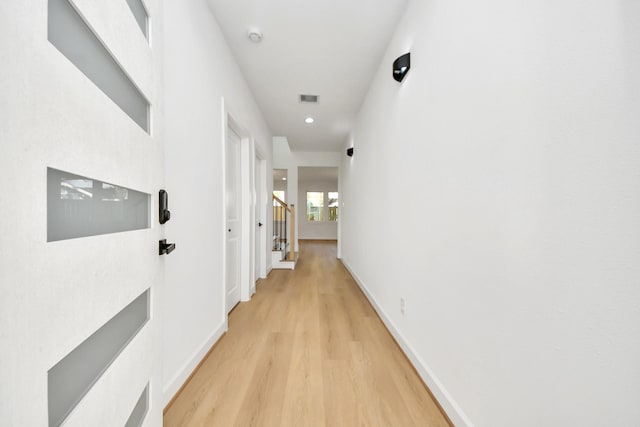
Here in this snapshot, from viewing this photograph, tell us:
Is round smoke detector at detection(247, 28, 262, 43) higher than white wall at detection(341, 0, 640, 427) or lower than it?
higher

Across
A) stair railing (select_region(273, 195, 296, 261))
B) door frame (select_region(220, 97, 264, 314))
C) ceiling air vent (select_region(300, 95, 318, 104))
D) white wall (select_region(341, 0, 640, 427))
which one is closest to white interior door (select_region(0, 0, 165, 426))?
white wall (select_region(341, 0, 640, 427))

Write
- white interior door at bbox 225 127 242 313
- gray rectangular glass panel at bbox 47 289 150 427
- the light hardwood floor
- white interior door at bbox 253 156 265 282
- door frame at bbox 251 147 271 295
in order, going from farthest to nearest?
door frame at bbox 251 147 271 295, white interior door at bbox 253 156 265 282, white interior door at bbox 225 127 242 313, the light hardwood floor, gray rectangular glass panel at bbox 47 289 150 427

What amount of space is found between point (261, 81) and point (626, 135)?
10.5 feet

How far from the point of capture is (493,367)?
1.00m

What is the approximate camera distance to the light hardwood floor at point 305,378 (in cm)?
134

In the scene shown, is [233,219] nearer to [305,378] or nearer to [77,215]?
[305,378]

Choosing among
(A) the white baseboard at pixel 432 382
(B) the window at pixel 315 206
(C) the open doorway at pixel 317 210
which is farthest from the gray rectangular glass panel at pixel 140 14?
(B) the window at pixel 315 206

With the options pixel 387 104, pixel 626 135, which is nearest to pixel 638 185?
pixel 626 135

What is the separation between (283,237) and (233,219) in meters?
3.31

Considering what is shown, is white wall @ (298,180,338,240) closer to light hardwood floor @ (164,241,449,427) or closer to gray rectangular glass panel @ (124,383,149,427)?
light hardwood floor @ (164,241,449,427)

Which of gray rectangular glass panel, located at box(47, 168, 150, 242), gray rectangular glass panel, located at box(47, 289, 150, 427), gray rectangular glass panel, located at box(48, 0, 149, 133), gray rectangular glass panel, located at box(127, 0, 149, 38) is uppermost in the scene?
gray rectangular glass panel, located at box(127, 0, 149, 38)

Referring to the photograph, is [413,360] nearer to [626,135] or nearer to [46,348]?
[626,135]

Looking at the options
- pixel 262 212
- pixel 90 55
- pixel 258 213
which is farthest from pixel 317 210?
pixel 90 55

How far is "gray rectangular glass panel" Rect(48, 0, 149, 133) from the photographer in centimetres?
55
